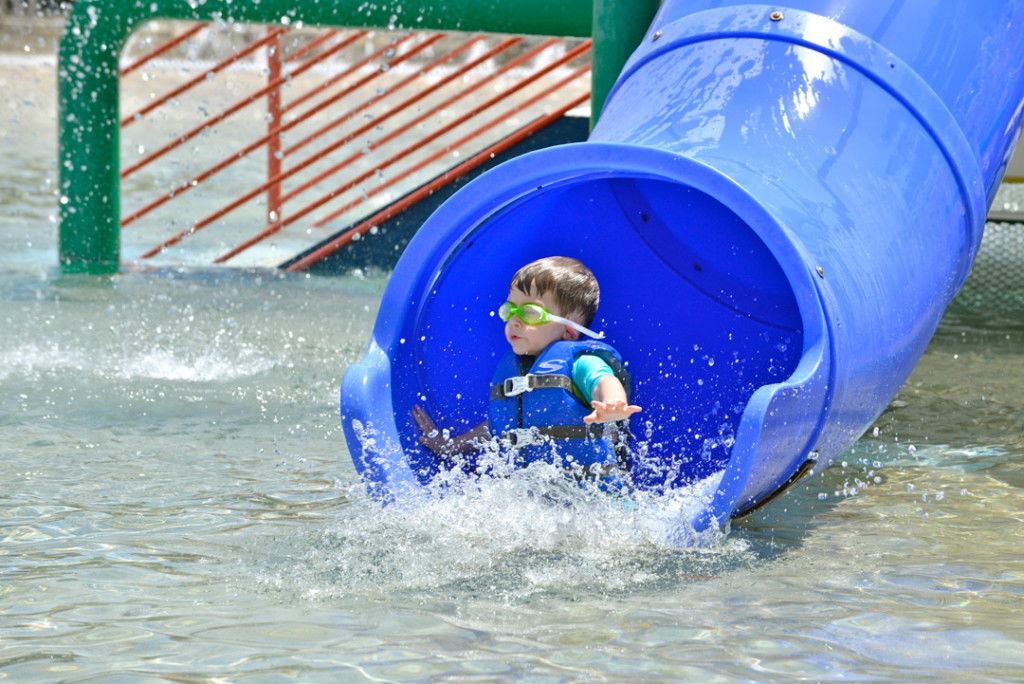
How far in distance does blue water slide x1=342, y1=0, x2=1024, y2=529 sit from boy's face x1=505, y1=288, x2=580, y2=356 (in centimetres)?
18

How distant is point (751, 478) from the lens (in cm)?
276

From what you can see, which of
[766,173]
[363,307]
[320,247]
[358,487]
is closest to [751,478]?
[766,173]

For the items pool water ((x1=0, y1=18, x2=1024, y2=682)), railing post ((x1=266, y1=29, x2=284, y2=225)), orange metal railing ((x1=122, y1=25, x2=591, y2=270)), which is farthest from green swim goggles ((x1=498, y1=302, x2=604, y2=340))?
railing post ((x1=266, y1=29, x2=284, y2=225))

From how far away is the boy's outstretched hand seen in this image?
293 centimetres

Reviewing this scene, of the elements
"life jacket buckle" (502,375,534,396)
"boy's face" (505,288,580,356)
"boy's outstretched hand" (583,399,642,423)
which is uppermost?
"boy's face" (505,288,580,356)

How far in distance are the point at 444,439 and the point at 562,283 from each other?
42 centimetres

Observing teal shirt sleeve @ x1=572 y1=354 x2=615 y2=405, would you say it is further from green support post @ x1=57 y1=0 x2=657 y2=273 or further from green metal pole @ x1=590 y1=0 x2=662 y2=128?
→ green support post @ x1=57 y1=0 x2=657 y2=273

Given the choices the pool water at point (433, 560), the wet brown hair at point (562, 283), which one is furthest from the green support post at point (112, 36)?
the wet brown hair at point (562, 283)

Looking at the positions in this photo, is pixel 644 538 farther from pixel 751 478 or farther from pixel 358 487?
pixel 358 487

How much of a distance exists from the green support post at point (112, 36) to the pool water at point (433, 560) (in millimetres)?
2121

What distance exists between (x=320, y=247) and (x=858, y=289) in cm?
441

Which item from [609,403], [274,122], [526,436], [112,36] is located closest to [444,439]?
[526,436]

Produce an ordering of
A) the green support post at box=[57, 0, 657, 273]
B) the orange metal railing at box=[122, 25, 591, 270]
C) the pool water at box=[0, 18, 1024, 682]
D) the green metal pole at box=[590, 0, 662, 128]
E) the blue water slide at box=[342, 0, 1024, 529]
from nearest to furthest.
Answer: the pool water at box=[0, 18, 1024, 682], the blue water slide at box=[342, 0, 1024, 529], the green metal pole at box=[590, 0, 662, 128], the green support post at box=[57, 0, 657, 273], the orange metal railing at box=[122, 25, 591, 270]

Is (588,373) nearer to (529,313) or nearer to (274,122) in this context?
(529,313)
